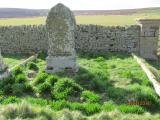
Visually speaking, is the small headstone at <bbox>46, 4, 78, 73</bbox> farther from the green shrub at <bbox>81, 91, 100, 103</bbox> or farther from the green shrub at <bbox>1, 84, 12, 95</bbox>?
the green shrub at <bbox>81, 91, 100, 103</bbox>

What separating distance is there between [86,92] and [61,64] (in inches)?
132

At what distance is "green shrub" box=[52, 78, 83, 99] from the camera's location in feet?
33.5

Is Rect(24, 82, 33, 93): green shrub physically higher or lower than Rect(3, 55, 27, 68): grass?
higher

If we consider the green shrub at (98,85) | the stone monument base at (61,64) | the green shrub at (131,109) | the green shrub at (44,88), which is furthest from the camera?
the stone monument base at (61,64)

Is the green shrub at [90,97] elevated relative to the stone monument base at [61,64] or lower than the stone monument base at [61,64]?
lower

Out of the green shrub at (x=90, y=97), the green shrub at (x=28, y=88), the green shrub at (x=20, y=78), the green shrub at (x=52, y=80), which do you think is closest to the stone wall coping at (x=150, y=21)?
the green shrub at (x=52, y=80)

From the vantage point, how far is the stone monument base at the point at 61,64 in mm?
13377

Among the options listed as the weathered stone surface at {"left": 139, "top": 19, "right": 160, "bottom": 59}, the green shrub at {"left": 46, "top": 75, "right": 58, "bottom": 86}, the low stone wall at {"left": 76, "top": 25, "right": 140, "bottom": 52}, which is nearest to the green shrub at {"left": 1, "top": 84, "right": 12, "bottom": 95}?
the green shrub at {"left": 46, "top": 75, "right": 58, "bottom": 86}

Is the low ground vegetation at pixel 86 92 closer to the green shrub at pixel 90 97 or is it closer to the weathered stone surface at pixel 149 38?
the green shrub at pixel 90 97

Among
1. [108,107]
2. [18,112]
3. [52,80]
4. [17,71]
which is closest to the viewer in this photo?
[18,112]

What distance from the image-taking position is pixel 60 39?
13336mm

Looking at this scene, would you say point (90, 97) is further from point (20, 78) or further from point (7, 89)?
point (20, 78)

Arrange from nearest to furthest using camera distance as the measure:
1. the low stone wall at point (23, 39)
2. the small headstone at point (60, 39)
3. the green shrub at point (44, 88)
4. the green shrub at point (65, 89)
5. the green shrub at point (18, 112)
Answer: the green shrub at point (18, 112), the green shrub at point (65, 89), the green shrub at point (44, 88), the small headstone at point (60, 39), the low stone wall at point (23, 39)

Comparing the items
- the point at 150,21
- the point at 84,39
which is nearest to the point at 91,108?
the point at 150,21
